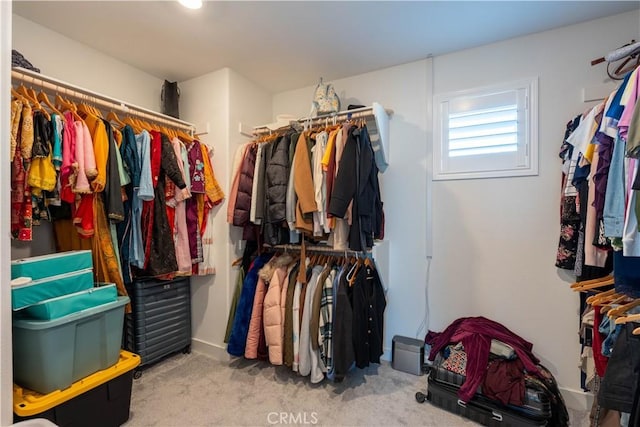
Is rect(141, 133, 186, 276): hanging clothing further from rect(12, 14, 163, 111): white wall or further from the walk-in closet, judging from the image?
rect(12, 14, 163, 111): white wall

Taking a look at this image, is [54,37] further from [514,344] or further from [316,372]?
[514,344]

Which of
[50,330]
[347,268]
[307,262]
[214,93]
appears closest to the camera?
[50,330]

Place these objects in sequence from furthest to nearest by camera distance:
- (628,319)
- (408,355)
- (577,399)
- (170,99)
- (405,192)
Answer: (170,99)
(405,192)
(408,355)
(577,399)
(628,319)

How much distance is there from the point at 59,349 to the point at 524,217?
2727 mm

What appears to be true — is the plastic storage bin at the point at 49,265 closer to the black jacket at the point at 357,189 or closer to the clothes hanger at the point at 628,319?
the black jacket at the point at 357,189

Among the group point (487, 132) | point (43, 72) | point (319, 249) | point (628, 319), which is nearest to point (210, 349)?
point (319, 249)

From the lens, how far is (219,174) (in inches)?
94.3

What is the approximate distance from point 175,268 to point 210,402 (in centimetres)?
90

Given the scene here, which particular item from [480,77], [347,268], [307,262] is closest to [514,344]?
[347,268]

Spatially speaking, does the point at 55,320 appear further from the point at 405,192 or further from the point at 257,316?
the point at 405,192

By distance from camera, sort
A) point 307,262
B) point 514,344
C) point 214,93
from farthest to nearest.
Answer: point 214,93, point 307,262, point 514,344

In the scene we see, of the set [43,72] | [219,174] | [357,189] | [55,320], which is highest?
[43,72]

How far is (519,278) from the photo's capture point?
1966mm
